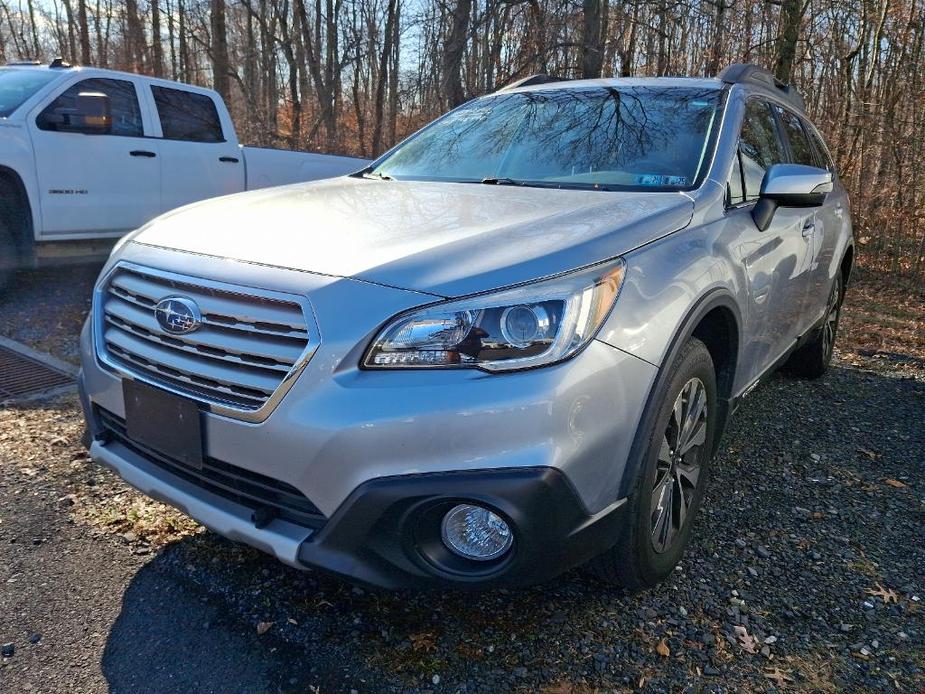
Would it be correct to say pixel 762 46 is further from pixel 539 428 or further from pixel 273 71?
pixel 273 71

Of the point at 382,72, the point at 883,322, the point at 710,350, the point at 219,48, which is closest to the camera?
the point at 710,350

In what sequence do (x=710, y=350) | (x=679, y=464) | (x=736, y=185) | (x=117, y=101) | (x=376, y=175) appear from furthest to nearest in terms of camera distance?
(x=117, y=101) → (x=376, y=175) → (x=736, y=185) → (x=710, y=350) → (x=679, y=464)

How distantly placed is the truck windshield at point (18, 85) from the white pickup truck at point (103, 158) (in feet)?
0.04

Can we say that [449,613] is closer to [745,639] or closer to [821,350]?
[745,639]

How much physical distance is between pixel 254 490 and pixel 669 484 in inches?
52.6

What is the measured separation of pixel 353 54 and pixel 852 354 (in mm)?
20501

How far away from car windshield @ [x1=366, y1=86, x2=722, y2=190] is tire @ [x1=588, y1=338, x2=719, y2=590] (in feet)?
2.71

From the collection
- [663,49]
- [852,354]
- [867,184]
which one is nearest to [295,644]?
[852,354]

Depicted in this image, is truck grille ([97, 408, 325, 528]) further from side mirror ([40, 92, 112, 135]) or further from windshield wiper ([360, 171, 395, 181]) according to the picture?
side mirror ([40, 92, 112, 135])

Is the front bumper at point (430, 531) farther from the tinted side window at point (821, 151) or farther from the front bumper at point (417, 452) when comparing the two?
the tinted side window at point (821, 151)

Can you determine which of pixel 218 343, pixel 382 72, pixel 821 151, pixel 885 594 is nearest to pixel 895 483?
pixel 885 594

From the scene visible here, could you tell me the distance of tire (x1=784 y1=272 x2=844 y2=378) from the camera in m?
4.98

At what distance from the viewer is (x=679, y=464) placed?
8.41ft

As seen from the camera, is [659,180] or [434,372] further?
[659,180]
